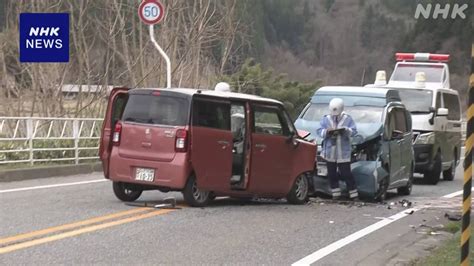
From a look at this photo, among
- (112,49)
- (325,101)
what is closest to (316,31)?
(112,49)

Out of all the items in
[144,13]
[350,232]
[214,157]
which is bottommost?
[350,232]

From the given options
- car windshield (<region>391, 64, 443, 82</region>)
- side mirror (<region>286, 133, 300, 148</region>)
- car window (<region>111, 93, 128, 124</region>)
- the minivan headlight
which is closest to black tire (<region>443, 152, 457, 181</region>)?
the minivan headlight

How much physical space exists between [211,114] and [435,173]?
28.7 feet

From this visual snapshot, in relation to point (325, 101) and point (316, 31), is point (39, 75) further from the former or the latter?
point (316, 31)

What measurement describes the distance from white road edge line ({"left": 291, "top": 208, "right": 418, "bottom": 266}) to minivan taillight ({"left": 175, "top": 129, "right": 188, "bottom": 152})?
8.88 ft

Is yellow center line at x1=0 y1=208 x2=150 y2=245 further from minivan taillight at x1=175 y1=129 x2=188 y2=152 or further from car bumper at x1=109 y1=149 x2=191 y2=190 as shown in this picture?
minivan taillight at x1=175 y1=129 x2=188 y2=152

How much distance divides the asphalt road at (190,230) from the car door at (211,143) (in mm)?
486

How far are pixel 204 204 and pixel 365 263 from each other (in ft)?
12.3

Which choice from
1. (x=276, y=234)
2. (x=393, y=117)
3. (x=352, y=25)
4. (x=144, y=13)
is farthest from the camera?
(x=352, y=25)

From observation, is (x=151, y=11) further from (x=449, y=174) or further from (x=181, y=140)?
(x=449, y=174)

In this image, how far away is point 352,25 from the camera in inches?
1907

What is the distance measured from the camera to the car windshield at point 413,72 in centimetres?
2098

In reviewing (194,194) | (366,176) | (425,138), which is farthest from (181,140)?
(425,138)

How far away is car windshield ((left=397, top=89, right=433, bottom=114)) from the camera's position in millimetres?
18094
